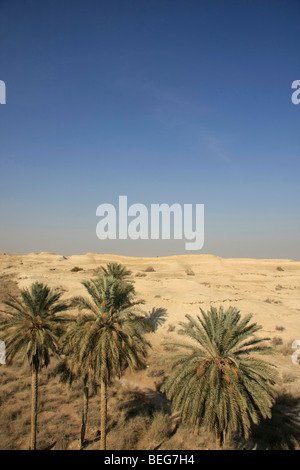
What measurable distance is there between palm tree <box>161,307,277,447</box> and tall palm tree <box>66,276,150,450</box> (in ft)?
6.49

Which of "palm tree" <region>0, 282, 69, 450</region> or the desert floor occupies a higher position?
"palm tree" <region>0, 282, 69, 450</region>

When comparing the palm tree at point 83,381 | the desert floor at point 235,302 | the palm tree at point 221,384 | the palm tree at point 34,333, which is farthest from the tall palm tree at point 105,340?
the desert floor at point 235,302

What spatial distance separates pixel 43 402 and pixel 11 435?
311 cm

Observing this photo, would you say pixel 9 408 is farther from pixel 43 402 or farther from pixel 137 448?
pixel 137 448

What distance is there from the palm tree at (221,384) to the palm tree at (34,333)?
610 centimetres

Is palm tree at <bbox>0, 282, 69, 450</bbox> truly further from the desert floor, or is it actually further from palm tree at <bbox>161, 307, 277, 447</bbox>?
the desert floor

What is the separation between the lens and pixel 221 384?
31.7 feet

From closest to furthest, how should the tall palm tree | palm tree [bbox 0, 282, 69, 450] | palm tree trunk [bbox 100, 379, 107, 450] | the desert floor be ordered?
the tall palm tree, palm tree trunk [bbox 100, 379, 107, 450], palm tree [bbox 0, 282, 69, 450], the desert floor

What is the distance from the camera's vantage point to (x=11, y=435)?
13594 mm

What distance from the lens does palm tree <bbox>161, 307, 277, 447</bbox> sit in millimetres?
9242

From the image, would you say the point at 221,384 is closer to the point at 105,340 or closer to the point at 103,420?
the point at 105,340

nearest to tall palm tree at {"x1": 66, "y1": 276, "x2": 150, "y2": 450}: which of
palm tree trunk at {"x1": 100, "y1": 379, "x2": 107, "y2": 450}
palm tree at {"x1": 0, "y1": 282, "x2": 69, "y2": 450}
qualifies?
palm tree trunk at {"x1": 100, "y1": 379, "x2": 107, "y2": 450}

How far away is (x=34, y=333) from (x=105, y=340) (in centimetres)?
392
